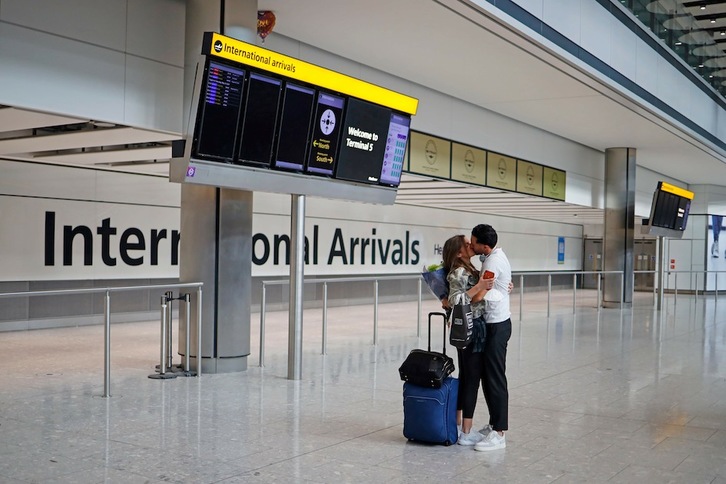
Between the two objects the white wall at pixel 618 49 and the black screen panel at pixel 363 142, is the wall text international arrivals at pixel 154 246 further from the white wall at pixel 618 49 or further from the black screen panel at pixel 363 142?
the white wall at pixel 618 49

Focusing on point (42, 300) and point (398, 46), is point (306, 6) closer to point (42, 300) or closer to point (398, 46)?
point (398, 46)

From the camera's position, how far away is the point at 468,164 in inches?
636

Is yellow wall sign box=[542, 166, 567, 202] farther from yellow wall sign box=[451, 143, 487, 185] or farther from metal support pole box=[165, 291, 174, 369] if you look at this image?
metal support pole box=[165, 291, 174, 369]

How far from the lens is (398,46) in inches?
467

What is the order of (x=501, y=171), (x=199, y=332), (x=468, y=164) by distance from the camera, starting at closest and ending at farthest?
(x=199, y=332) < (x=468, y=164) < (x=501, y=171)

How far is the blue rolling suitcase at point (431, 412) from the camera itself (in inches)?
233

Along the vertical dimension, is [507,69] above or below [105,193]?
above

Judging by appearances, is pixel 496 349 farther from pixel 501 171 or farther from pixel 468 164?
pixel 501 171

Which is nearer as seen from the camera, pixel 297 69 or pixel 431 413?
pixel 431 413

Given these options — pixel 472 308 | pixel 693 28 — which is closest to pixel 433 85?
pixel 693 28

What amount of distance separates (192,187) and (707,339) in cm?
1005

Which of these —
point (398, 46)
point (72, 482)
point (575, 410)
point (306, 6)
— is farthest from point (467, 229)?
point (72, 482)

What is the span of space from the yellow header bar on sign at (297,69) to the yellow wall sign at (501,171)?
23.1 ft

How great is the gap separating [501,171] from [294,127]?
32.4 ft
